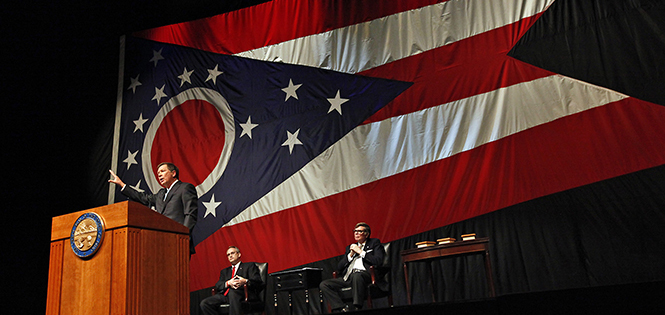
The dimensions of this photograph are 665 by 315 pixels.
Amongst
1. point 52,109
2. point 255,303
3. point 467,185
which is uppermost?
point 52,109

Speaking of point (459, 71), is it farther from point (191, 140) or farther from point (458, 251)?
point (191, 140)

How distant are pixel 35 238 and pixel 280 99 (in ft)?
10.1

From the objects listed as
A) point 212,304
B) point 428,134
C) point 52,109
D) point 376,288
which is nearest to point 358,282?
point 376,288

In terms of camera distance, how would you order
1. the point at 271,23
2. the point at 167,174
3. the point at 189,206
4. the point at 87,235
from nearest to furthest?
the point at 87,235 < the point at 189,206 < the point at 167,174 < the point at 271,23

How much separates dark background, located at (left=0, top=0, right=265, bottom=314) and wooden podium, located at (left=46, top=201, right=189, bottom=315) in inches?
131

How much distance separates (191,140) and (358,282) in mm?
3119

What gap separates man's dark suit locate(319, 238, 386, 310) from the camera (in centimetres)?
412

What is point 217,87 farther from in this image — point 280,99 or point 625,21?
point 625,21

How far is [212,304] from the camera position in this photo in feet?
14.6

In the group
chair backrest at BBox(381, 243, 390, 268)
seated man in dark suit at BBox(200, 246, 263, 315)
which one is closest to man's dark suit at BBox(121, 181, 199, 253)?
seated man in dark suit at BBox(200, 246, 263, 315)

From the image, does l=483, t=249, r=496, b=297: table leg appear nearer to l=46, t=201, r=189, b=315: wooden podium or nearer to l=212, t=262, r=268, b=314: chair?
l=212, t=262, r=268, b=314: chair

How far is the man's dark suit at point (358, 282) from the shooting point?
412 centimetres

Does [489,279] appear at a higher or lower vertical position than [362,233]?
lower

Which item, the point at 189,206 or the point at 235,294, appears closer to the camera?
the point at 189,206
